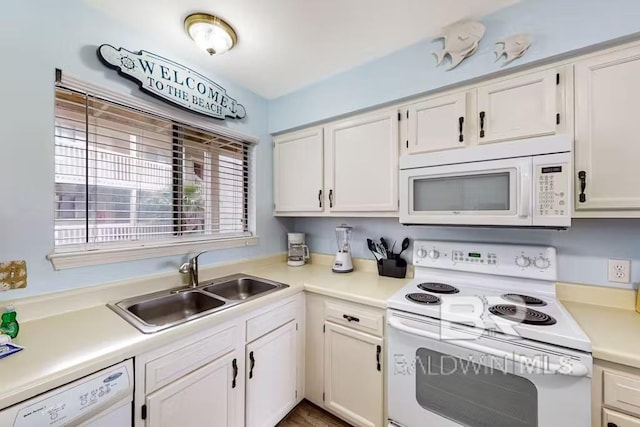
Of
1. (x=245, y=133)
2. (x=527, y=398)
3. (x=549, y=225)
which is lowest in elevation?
(x=527, y=398)

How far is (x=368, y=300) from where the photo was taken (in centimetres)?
148

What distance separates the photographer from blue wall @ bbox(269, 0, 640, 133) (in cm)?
116

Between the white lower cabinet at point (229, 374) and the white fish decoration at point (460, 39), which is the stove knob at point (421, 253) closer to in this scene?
the white lower cabinet at point (229, 374)

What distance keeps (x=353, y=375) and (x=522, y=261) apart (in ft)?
3.82

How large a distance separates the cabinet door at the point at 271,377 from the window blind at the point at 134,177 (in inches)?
33.7

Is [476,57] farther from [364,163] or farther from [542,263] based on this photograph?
[542,263]

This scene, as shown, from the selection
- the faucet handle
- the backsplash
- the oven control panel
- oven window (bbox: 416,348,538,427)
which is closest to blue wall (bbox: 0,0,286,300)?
the faucet handle

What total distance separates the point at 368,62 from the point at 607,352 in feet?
6.21

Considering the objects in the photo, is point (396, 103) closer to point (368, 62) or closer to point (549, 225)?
point (368, 62)

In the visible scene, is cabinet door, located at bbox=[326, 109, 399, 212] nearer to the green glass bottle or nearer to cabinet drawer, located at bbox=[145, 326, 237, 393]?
cabinet drawer, located at bbox=[145, 326, 237, 393]

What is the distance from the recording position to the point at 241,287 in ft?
6.22

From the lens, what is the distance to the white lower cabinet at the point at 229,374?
3.43 ft

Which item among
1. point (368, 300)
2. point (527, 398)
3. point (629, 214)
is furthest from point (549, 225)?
point (368, 300)

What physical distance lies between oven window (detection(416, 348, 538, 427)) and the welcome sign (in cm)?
197
